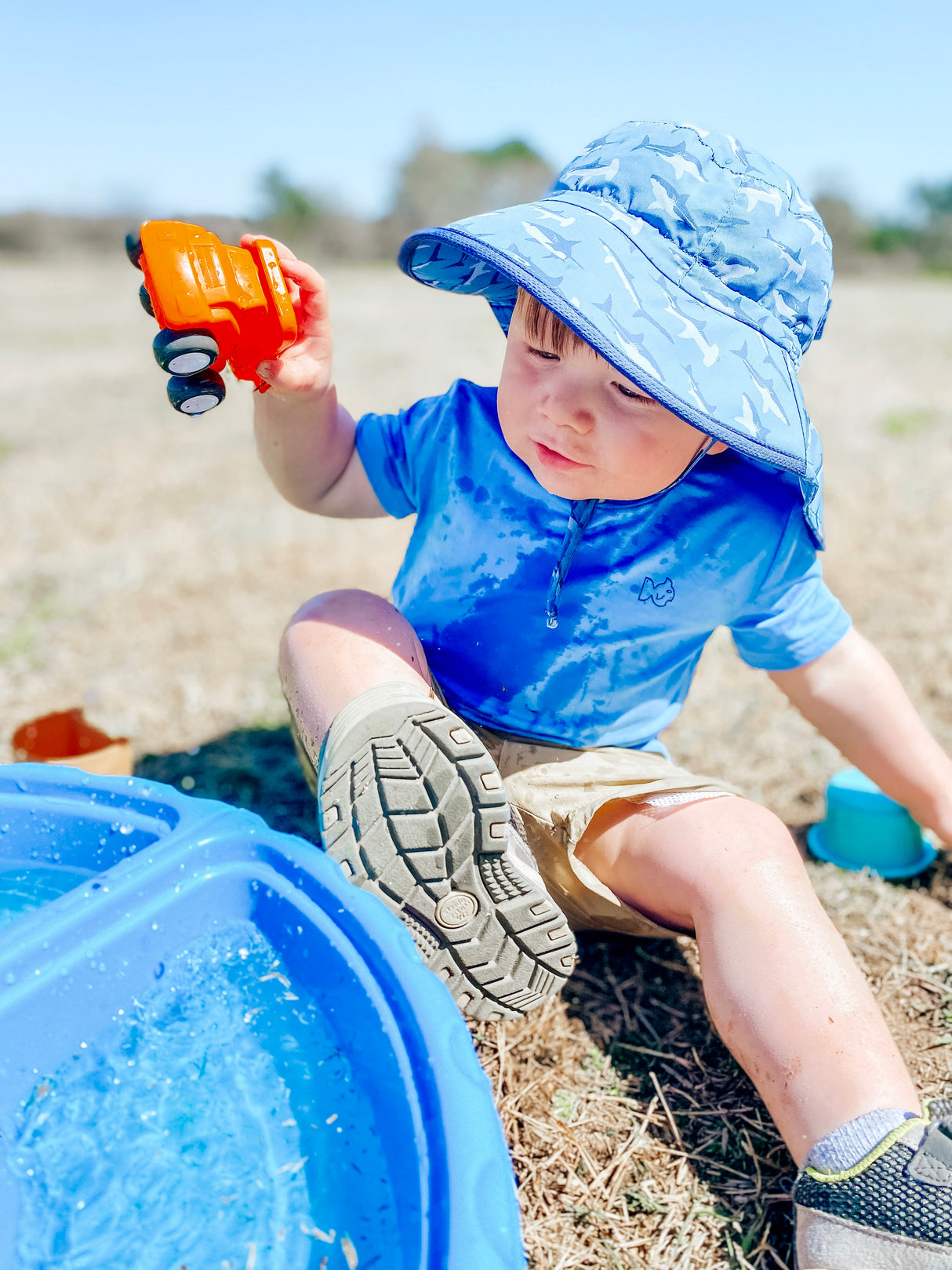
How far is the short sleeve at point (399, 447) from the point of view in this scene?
172 centimetres

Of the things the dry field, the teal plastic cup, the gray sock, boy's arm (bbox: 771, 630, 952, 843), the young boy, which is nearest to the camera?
the gray sock

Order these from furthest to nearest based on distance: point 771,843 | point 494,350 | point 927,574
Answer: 1. point 494,350
2. point 927,574
3. point 771,843

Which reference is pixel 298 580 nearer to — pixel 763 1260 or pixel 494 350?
pixel 763 1260

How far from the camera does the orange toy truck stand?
A: 47.0 inches

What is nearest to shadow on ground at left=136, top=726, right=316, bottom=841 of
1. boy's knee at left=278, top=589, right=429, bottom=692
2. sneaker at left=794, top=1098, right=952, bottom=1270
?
boy's knee at left=278, top=589, right=429, bottom=692

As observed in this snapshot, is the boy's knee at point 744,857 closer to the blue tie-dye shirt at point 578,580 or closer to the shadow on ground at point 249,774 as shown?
the blue tie-dye shirt at point 578,580

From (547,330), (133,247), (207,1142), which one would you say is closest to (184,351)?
(133,247)

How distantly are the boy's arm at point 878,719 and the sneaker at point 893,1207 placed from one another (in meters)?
0.70

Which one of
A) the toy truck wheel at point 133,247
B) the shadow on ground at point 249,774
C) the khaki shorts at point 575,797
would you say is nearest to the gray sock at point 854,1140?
the khaki shorts at point 575,797

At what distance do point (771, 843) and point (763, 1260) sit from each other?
20.4 inches

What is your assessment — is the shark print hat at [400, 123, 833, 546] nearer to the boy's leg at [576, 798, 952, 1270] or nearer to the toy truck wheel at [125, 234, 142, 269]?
Answer: the toy truck wheel at [125, 234, 142, 269]

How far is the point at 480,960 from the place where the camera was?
4.35 feet

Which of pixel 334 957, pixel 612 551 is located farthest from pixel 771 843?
pixel 334 957

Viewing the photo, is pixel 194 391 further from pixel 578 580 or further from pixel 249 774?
pixel 249 774
